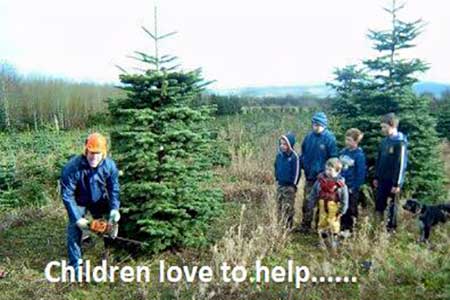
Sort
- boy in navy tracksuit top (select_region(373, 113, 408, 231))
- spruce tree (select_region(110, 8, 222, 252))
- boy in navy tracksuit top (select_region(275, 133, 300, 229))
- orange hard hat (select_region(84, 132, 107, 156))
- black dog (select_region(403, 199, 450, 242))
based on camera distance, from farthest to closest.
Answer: boy in navy tracksuit top (select_region(275, 133, 300, 229)) < boy in navy tracksuit top (select_region(373, 113, 408, 231)) < black dog (select_region(403, 199, 450, 242)) < spruce tree (select_region(110, 8, 222, 252)) < orange hard hat (select_region(84, 132, 107, 156))

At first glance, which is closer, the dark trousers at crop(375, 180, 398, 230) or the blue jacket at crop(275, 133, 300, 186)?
the blue jacket at crop(275, 133, 300, 186)

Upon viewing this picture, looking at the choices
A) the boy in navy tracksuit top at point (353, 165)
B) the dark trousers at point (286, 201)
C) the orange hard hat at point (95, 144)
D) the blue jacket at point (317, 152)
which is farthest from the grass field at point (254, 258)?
the orange hard hat at point (95, 144)

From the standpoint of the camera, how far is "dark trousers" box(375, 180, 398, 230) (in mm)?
7273

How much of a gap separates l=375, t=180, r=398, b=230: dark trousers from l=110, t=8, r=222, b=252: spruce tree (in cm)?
259

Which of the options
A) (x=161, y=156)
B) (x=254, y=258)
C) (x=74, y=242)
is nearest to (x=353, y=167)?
(x=254, y=258)

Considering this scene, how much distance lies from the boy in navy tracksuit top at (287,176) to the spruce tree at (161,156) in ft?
4.10

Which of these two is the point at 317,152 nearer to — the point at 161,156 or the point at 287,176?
the point at 287,176

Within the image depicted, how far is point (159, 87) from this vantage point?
6367 mm

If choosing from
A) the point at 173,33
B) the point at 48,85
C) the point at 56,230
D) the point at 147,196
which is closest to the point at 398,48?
the point at 173,33

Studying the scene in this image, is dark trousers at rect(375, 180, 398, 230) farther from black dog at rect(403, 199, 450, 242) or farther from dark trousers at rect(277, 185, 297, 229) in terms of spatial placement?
dark trousers at rect(277, 185, 297, 229)

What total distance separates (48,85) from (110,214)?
75.9 ft

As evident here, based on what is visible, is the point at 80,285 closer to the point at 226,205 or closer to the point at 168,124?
the point at 168,124

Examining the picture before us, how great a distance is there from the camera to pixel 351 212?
7.33 metres

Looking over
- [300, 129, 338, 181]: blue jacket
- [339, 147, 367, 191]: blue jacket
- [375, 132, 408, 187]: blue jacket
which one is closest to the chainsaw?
[300, 129, 338, 181]: blue jacket
